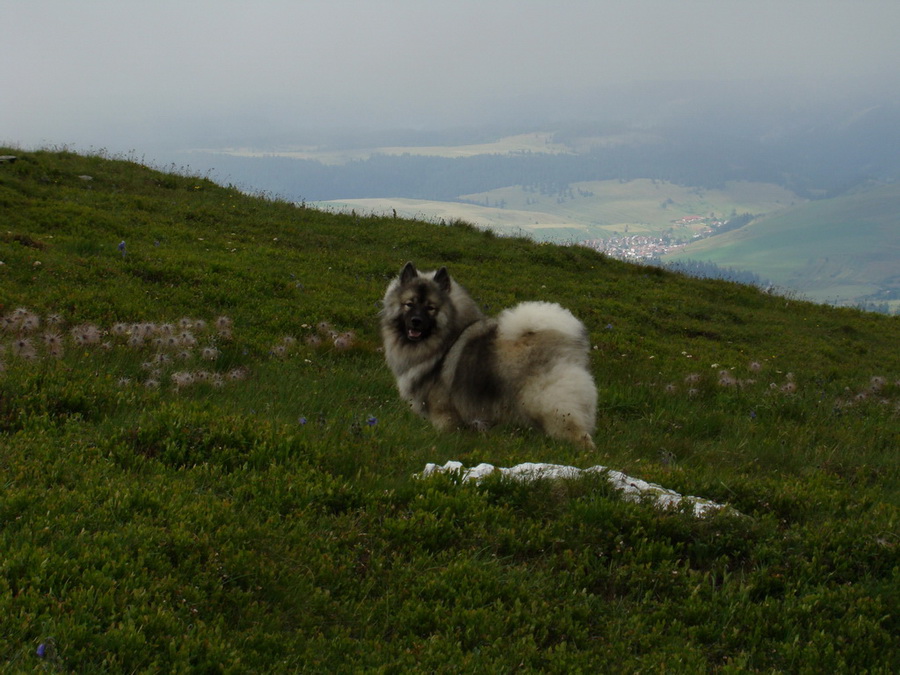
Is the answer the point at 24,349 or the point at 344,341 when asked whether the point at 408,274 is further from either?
the point at 24,349

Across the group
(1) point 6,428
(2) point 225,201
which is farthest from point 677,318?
(1) point 6,428

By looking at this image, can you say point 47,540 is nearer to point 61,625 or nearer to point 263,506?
point 61,625

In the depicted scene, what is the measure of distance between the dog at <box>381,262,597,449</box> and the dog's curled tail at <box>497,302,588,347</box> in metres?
0.01

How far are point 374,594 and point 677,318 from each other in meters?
19.8

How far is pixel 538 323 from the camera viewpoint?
8922mm

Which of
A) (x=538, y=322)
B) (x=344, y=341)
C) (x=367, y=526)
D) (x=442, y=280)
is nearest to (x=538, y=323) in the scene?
(x=538, y=322)

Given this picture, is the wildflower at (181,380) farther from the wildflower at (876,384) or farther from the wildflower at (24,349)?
the wildflower at (876,384)

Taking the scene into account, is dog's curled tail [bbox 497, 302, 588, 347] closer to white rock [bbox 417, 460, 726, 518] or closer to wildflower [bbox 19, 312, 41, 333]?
white rock [bbox 417, 460, 726, 518]

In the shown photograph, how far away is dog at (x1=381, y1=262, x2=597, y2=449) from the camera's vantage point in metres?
8.58

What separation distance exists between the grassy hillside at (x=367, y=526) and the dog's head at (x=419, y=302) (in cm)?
121

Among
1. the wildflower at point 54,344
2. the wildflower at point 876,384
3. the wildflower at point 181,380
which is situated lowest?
the wildflower at point 876,384

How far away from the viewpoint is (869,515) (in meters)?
6.41

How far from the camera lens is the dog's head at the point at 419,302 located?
387 inches

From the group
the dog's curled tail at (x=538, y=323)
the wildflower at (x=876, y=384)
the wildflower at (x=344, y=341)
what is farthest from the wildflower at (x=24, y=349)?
the wildflower at (x=876, y=384)
